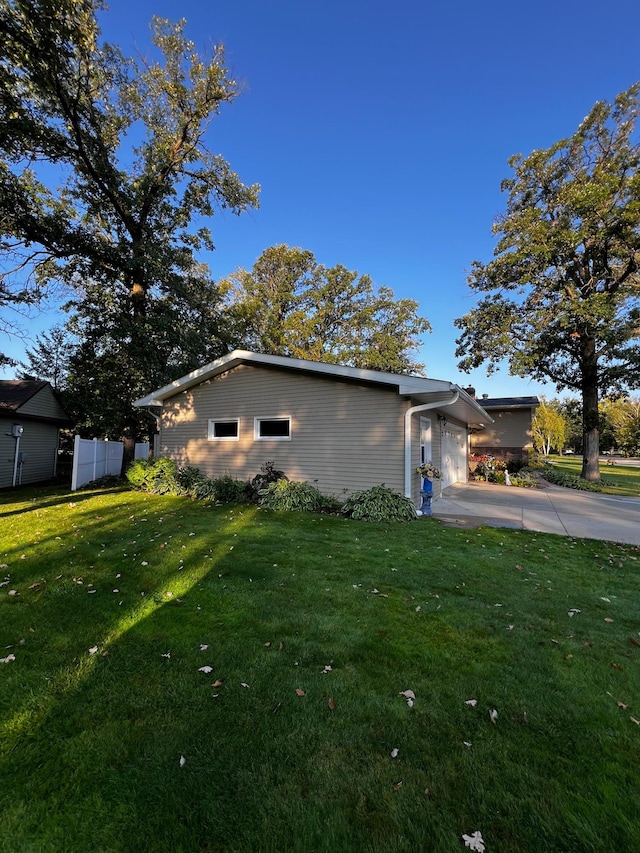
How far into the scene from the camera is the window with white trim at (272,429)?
9852 mm

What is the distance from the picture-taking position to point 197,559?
4863 mm

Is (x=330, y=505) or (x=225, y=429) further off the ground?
(x=225, y=429)

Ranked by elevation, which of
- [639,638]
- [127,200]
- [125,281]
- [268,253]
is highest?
[268,253]

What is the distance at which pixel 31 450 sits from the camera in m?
14.6

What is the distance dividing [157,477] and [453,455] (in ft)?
34.5

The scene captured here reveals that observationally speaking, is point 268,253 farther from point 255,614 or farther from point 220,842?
point 220,842

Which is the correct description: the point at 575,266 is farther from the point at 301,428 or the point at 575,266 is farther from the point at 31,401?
the point at 31,401

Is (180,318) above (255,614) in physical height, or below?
above

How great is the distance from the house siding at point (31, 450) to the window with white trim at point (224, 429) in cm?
807

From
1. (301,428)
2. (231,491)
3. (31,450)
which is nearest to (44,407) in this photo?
(31,450)

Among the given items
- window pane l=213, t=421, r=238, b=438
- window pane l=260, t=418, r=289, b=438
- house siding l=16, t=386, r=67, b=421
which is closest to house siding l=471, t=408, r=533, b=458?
window pane l=260, t=418, r=289, b=438

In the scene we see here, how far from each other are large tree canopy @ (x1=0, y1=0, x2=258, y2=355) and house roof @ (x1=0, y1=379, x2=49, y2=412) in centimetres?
435

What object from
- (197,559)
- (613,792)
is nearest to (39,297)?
(197,559)

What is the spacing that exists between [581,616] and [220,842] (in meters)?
3.53
